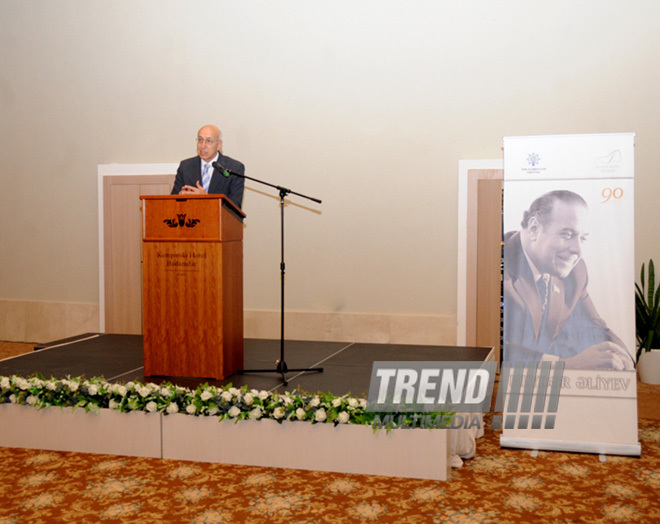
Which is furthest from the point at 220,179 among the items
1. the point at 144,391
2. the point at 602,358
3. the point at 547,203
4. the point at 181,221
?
the point at 602,358

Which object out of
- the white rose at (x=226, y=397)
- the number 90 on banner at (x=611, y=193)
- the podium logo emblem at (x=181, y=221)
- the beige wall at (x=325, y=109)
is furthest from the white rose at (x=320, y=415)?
the beige wall at (x=325, y=109)

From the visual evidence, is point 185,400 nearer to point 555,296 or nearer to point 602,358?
point 555,296

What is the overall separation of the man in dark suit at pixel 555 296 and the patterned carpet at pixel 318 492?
1.82ft

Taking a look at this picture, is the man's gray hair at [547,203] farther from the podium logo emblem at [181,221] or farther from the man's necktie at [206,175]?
the man's necktie at [206,175]

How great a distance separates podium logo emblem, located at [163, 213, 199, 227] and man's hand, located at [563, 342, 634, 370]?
7.08 ft

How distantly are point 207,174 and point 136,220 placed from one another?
2.60 m

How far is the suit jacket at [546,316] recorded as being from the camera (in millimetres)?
3963

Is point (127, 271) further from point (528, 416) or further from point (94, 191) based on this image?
point (528, 416)

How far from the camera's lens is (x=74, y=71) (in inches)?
298

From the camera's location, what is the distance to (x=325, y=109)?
6.76 m

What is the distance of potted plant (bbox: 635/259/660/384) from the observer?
18.7 feet

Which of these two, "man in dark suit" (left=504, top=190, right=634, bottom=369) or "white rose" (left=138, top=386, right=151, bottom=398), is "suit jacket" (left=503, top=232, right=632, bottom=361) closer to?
"man in dark suit" (left=504, top=190, right=634, bottom=369)

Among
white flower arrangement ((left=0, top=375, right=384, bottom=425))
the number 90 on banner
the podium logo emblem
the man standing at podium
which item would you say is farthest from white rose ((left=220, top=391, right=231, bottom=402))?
the number 90 on banner

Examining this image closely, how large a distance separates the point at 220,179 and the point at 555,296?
2257 millimetres
